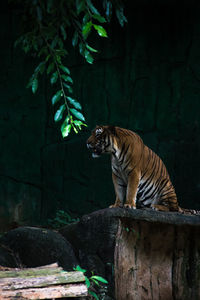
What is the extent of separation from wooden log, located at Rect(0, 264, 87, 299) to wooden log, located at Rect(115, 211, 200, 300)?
30.2 inches

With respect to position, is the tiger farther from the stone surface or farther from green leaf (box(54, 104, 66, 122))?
green leaf (box(54, 104, 66, 122))

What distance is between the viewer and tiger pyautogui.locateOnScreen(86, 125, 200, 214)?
3.93 metres

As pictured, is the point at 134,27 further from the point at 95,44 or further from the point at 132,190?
the point at 132,190

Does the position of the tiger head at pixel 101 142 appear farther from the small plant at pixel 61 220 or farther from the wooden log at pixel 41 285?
the small plant at pixel 61 220

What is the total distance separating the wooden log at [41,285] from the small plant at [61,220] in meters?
2.86

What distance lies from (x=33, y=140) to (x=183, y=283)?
3378mm

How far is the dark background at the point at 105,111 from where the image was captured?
5.63m

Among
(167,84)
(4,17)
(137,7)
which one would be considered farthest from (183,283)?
(4,17)

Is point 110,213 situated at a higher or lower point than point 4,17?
lower

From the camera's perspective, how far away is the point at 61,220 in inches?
230

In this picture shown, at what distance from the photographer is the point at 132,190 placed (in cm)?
385

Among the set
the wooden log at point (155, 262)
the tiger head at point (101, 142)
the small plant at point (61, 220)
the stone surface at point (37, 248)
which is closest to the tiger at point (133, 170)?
the tiger head at point (101, 142)

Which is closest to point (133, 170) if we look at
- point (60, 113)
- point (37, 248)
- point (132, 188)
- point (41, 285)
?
point (132, 188)

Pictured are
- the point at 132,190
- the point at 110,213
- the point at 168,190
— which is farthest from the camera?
the point at 168,190
